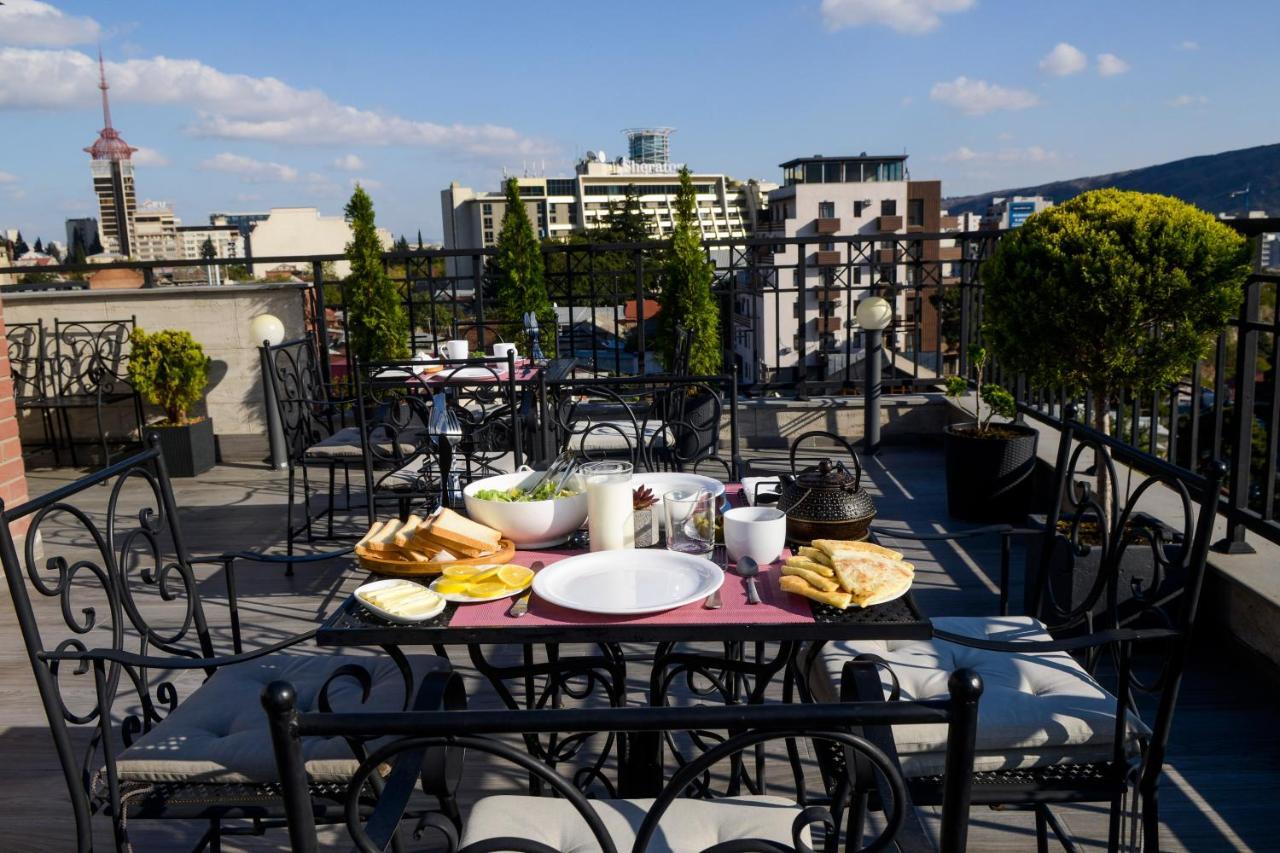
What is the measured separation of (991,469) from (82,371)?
22.1 feet

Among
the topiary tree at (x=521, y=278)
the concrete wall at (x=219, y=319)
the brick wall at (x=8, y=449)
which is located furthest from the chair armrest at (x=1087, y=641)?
the concrete wall at (x=219, y=319)

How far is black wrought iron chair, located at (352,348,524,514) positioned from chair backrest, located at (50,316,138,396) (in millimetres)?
3294

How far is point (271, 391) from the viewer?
6.29 metres

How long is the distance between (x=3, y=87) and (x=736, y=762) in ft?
32.5

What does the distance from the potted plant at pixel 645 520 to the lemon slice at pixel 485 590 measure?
1.28ft

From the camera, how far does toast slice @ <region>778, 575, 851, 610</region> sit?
154 centimetres

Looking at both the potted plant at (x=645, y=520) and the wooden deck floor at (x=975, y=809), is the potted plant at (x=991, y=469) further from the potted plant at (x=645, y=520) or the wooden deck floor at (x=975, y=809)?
the potted plant at (x=645, y=520)

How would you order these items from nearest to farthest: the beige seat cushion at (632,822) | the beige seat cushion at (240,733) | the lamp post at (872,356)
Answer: the beige seat cushion at (632,822) → the beige seat cushion at (240,733) → the lamp post at (872,356)

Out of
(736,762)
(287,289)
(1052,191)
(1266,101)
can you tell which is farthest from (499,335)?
(1052,191)

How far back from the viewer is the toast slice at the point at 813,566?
162cm

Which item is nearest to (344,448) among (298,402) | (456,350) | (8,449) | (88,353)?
(298,402)

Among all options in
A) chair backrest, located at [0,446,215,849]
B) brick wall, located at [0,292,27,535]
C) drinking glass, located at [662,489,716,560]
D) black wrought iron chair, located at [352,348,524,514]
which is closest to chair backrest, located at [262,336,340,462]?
black wrought iron chair, located at [352,348,524,514]

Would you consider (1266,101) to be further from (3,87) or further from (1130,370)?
(3,87)

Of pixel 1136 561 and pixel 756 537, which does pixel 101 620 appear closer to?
pixel 756 537
